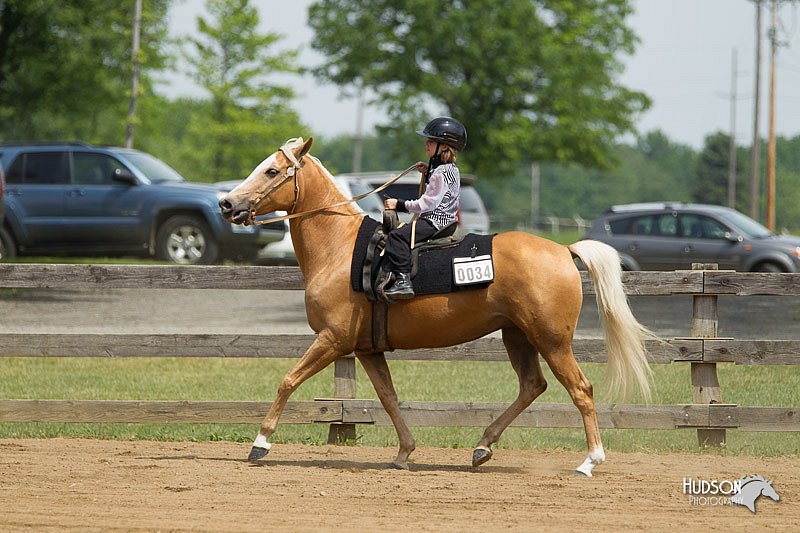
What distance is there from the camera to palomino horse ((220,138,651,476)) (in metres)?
7.48

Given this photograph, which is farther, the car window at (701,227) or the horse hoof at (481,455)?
the car window at (701,227)

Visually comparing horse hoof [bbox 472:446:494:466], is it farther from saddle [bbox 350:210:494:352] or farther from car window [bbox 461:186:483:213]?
car window [bbox 461:186:483:213]

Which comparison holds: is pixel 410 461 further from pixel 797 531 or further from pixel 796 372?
pixel 796 372

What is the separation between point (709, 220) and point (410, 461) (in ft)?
42.7

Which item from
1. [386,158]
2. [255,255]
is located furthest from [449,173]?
[386,158]

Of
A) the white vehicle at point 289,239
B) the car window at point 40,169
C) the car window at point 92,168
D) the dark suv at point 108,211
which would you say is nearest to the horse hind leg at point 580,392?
the dark suv at point 108,211

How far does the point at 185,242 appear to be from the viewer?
703 inches

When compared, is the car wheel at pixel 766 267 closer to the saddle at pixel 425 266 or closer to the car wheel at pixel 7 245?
the saddle at pixel 425 266

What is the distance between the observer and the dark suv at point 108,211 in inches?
701

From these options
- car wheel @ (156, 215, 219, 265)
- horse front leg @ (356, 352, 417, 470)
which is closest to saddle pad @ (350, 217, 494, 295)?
horse front leg @ (356, 352, 417, 470)

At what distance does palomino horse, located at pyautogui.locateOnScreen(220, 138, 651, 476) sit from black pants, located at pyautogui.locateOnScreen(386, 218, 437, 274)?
0.30 metres

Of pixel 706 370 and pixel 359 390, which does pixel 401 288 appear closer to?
pixel 706 370

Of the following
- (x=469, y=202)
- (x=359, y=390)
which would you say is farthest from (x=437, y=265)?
(x=469, y=202)

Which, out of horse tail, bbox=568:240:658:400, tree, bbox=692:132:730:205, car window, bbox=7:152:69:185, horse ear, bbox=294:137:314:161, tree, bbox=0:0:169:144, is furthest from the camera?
tree, bbox=692:132:730:205
